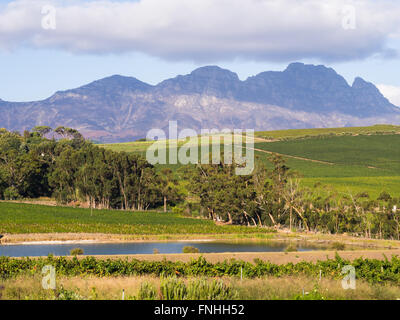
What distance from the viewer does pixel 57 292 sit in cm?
1992

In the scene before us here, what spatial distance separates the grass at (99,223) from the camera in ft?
209

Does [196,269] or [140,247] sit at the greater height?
[196,269]

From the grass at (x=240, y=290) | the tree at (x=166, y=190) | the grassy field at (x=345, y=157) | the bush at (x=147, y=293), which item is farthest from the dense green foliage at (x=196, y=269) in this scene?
the tree at (x=166, y=190)

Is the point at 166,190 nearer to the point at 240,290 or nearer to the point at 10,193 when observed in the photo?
the point at 10,193

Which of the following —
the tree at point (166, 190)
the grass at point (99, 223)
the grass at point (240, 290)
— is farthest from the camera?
the tree at point (166, 190)

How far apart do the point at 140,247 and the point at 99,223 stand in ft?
56.3

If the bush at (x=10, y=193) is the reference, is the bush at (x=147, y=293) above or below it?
above

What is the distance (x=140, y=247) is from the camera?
5391 centimetres

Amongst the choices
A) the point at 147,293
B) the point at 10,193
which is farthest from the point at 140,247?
the point at 10,193

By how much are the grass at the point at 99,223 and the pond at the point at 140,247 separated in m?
6.54

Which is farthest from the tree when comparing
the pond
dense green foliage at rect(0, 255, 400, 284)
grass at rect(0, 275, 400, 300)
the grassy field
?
grass at rect(0, 275, 400, 300)

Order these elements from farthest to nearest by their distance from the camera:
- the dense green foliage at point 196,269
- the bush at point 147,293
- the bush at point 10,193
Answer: the bush at point 10,193 → the dense green foliage at point 196,269 → the bush at point 147,293

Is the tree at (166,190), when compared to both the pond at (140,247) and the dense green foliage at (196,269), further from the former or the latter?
the dense green foliage at (196,269)
